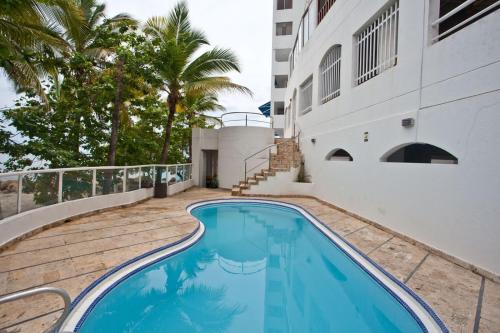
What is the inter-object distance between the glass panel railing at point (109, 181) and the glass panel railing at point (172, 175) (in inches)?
112

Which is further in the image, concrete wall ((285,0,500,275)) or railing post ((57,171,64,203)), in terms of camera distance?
railing post ((57,171,64,203))

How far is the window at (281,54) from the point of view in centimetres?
2383

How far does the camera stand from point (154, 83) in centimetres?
875

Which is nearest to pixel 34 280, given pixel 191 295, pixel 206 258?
pixel 191 295

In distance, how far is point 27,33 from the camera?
544 cm

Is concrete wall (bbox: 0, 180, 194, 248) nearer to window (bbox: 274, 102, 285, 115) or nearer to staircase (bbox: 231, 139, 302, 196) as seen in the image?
staircase (bbox: 231, 139, 302, 196)

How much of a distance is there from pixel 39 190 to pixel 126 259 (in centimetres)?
271

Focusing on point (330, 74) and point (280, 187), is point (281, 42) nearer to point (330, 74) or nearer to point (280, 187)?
point (330, 74)

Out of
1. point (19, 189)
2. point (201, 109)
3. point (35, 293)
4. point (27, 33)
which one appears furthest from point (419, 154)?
point (201, 109)

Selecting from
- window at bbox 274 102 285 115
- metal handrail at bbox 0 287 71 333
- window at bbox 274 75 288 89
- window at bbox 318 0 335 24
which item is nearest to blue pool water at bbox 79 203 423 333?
metal handrail at bbox 0 287 71 333

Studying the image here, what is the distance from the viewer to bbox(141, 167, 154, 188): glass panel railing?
29.1 ft

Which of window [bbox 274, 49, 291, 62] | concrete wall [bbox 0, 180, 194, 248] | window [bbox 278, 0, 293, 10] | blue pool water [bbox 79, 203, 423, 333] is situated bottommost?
blue pool water [bbox 79, 203, 423, 333]

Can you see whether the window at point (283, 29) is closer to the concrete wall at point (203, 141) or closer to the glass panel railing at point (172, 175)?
the concrete wall at point (203, 141)

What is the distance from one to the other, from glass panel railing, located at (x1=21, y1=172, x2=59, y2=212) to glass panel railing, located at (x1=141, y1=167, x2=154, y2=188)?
11.1ft
